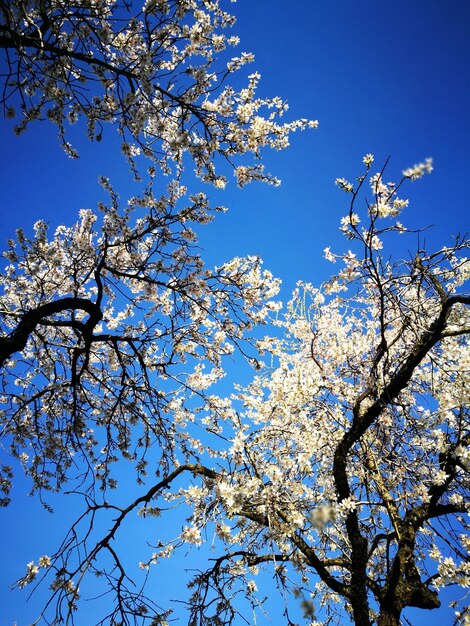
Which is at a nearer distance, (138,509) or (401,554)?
(401,554)

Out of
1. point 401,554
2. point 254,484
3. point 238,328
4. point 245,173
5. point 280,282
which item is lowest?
point 401,554

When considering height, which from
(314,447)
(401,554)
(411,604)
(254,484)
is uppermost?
(314,447)

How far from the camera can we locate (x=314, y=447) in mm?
5305

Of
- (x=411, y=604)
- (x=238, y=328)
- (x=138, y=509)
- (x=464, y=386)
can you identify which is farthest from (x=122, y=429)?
(x=464, y=386)

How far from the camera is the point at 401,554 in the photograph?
15.0 feet

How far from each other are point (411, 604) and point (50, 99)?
7.53 meters

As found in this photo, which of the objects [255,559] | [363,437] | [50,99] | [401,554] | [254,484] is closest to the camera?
[254,484]

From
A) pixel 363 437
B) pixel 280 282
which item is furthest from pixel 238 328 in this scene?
pixel 363 437

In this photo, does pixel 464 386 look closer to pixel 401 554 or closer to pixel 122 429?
pixel 401 554

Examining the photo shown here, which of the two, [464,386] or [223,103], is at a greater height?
[223,103]

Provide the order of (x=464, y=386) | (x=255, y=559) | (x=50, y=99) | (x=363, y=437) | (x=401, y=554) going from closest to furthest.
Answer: (x=50, y=99) → (x=401, y=554) → (x=464, y=386) → (x=255, y=559) → (x=363, y=437)

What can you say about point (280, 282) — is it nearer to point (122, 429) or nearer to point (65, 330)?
point (122, 429)

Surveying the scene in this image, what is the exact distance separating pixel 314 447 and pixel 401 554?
1.59 metres

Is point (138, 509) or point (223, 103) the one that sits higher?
point (223, 103)
